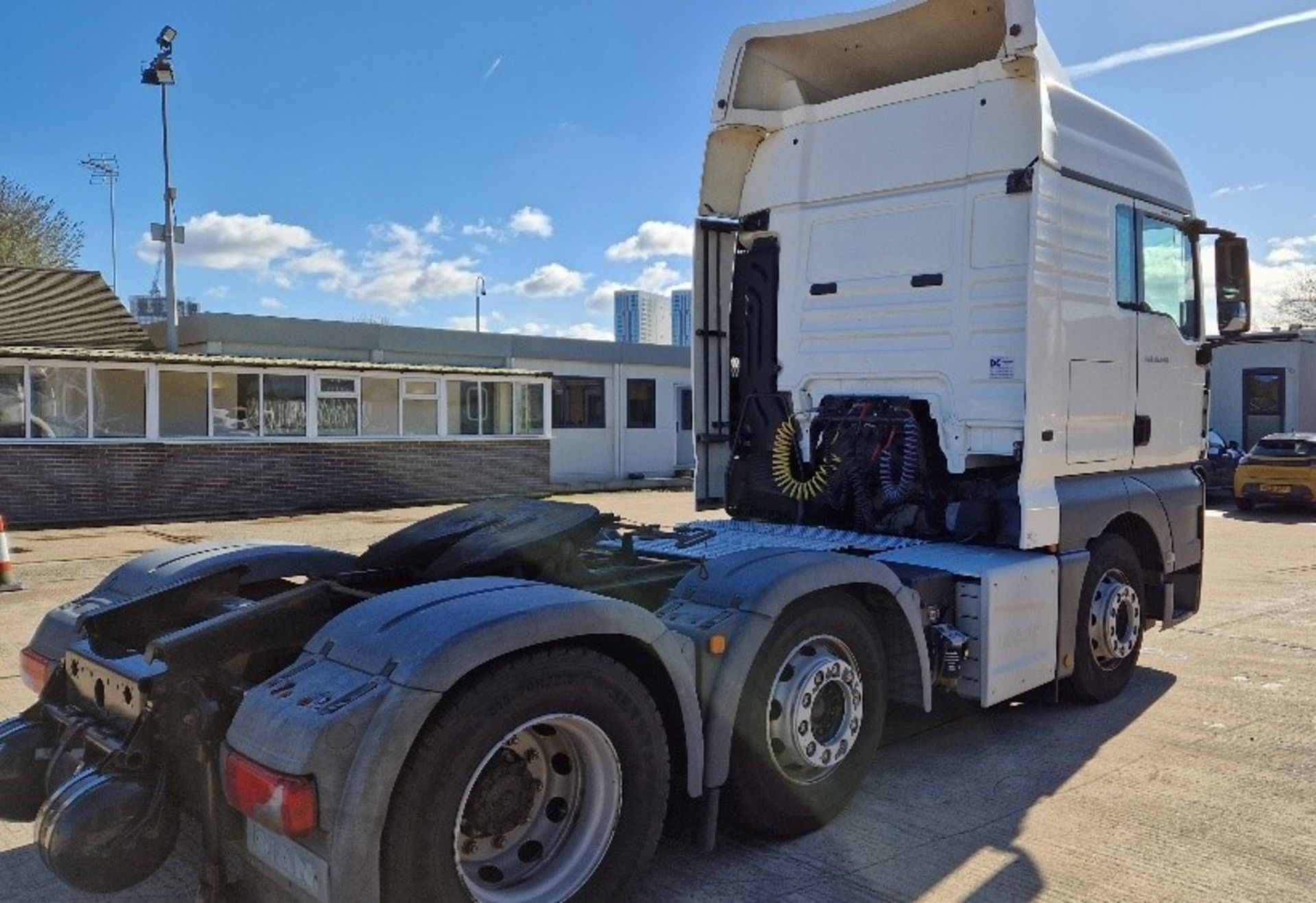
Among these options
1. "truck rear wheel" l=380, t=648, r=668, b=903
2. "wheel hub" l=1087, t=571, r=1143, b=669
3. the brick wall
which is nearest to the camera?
"truck rear wheel" l=380, t=648, r=668, b=903

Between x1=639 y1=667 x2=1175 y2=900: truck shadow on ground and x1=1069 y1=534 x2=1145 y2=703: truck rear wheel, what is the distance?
220 mm

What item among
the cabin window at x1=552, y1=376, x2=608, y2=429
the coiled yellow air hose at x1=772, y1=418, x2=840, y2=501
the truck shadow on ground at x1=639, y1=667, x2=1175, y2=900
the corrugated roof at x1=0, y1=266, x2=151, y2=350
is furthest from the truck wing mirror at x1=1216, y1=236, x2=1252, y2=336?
the corrugated roof at x1=0, y1=266, x2=151, y2=350

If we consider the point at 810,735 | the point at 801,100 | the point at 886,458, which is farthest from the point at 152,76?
the point at 810,735

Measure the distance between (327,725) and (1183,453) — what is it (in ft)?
19.3

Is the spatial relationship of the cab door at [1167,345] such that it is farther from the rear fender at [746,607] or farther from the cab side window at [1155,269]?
the rear fender at [746,607]

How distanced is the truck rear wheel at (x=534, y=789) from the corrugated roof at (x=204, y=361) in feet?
49.4

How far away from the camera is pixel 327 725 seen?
267 cm

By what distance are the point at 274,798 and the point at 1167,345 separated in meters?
5.74

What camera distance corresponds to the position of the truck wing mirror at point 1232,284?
21.4ft

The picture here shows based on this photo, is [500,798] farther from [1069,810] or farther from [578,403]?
[578,403]

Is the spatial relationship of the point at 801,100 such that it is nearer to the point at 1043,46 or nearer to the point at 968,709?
the point at 1043,46

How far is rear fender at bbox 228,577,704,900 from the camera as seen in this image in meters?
2.62

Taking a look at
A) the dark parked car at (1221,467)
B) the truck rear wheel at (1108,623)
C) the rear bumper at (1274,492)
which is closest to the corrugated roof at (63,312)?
the truck rear wheel at (1108,623)

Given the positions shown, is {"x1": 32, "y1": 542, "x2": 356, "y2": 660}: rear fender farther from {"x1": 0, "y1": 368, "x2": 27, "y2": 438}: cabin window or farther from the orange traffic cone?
{"x1": 0, "y1": 368, "x2": 27, "y2": 438}: cabin window
